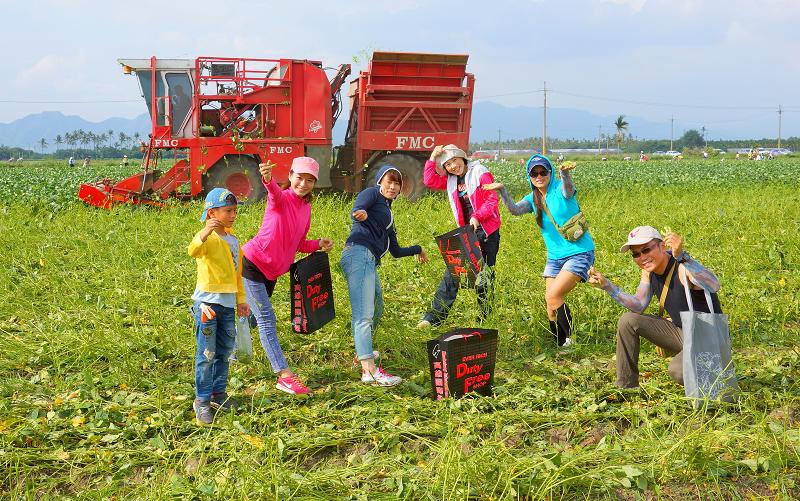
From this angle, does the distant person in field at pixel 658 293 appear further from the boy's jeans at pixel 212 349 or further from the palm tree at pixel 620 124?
the palm tree at pixel 620 124

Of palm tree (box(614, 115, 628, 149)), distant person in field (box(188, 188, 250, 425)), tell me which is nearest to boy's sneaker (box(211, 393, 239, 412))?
distant person in field (box(188, 188, 250, 425))

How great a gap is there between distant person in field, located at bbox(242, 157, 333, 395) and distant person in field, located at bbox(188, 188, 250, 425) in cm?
37

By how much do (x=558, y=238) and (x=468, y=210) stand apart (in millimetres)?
859

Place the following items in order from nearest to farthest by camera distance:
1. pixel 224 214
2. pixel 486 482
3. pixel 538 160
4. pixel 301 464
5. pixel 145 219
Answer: pixel 486 482 → pixel 301 464 → pixel 224 214 → pixel 538 160 → pixel 145 219

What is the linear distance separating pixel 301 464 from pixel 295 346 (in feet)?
6.80

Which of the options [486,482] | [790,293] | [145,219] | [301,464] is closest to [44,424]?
[301,464]

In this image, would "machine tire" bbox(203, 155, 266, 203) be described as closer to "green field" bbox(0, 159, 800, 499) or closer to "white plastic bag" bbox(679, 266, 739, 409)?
"green field" bbox(0, 159, 800, 499)

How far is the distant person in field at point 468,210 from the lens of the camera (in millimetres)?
5992

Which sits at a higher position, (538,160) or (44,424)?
(538,160)

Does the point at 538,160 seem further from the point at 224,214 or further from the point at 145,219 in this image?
the point at 145,219

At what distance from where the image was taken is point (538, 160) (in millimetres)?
5566

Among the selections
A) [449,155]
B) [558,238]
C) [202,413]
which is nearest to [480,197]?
[449,155]

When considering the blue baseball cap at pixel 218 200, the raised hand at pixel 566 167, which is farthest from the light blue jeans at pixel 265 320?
the raised hand at pixel 566 167

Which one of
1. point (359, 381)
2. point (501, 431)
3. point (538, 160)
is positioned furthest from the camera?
point (538, 160)
